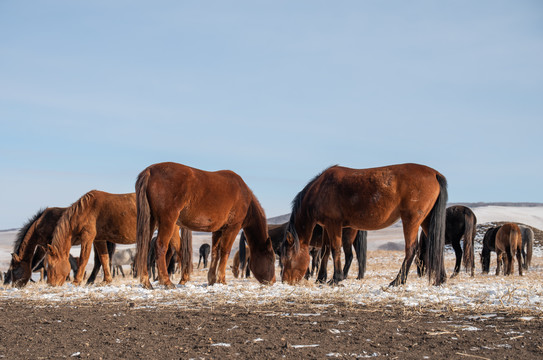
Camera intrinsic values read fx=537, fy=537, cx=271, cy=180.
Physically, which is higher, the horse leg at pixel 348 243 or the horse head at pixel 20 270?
the horse leg at pixel 348 243

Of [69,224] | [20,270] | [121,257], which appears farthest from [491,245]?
[121,257]

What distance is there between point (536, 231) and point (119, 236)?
33.7 metres

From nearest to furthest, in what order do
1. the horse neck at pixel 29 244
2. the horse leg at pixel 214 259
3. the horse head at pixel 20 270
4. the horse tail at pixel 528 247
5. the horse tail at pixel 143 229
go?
the horse tail at pixel 143 229 → the horse leg at pixel 214 259 → the horse head at pixel 20 270 → the horse neck at pixel 29 244 → the horse tail at pixel 528 247

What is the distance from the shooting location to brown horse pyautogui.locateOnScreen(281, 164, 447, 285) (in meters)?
9.08

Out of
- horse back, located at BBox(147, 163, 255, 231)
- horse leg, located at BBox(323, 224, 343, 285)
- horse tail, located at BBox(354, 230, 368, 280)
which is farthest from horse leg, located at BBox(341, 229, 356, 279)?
horse back, located at BBox(147, 163, 255, 231)

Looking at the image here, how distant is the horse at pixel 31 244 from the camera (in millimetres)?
11430

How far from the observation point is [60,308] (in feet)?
23.0

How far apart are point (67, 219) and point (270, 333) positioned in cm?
731

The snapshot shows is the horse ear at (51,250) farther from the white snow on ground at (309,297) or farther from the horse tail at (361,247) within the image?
the horse tail at (361,247)

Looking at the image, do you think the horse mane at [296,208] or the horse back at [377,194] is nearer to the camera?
the horse back at [377,194]

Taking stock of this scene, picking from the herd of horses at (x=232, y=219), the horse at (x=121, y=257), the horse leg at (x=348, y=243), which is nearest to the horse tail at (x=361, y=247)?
the herd of horses at (x=232, y=219)

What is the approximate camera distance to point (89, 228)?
11.1 m

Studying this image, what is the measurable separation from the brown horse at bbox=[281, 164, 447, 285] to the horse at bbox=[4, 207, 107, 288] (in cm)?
A: 555

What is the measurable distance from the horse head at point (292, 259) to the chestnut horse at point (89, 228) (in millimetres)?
3599
